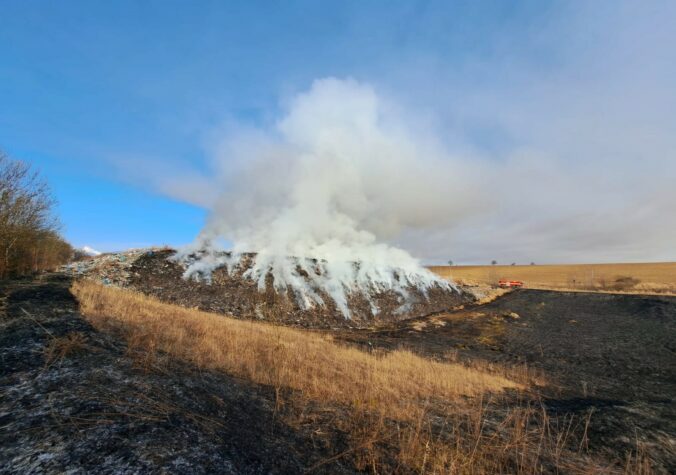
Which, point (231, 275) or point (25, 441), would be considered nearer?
point (25, 441)

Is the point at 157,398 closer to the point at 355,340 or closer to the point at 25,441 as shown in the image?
the point at 25,441

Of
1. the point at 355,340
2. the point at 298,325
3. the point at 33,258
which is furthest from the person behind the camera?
the point at 33,258

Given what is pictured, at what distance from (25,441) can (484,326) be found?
22.0m

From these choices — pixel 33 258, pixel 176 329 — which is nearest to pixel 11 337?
pixel 176 329

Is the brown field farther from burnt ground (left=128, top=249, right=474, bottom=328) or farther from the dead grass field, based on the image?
the dead grass field

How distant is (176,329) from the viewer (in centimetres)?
829

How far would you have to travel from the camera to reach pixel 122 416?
328 centimetres

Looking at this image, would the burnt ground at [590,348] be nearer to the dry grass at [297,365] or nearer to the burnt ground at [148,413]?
the burnt ground at [148,413]

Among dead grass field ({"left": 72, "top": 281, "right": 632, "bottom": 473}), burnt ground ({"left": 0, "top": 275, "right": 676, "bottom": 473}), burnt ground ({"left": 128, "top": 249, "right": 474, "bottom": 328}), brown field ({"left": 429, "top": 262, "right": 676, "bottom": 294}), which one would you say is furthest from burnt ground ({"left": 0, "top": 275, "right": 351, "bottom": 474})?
brown field ({"left": 429, "top": 262, "right": 676, "bottom": 294})

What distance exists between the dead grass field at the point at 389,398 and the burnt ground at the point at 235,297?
677 cm

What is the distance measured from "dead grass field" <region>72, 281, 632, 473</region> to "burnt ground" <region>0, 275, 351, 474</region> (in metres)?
0.48

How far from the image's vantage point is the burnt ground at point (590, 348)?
6.88m

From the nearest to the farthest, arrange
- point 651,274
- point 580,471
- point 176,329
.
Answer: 1. point 580,471
2. point 176,329
3. point 651,274

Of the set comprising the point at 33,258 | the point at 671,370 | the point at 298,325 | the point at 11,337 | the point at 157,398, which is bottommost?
the point at 671,370
